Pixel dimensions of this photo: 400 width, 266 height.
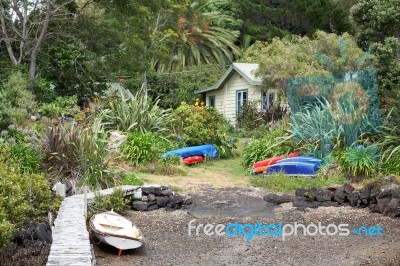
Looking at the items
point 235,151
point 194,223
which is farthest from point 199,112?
point 194,223

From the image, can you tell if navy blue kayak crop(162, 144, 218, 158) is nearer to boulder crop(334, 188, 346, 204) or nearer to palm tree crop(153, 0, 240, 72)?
boulder crop(334, 188, 346, 204)

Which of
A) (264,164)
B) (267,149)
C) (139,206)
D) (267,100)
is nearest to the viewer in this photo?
(139,206)

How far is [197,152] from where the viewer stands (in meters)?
14.6

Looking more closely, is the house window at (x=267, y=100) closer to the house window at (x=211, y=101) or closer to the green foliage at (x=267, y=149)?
the house window at (x=211, y=101)

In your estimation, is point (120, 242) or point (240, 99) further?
point (240, 99)

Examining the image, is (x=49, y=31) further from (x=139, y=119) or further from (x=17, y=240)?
(x=17, y=240)

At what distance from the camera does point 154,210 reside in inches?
379

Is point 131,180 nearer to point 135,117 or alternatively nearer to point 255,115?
point 135,117

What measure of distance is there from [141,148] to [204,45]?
84.6ft

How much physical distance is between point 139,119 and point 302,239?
8.25m

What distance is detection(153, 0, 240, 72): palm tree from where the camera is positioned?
3575 centimetres

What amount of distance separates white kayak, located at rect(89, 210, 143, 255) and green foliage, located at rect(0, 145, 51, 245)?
2.87 ft

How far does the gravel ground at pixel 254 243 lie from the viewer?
23.1 feet

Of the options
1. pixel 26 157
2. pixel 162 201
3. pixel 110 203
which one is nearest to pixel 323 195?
pixel 162 201
